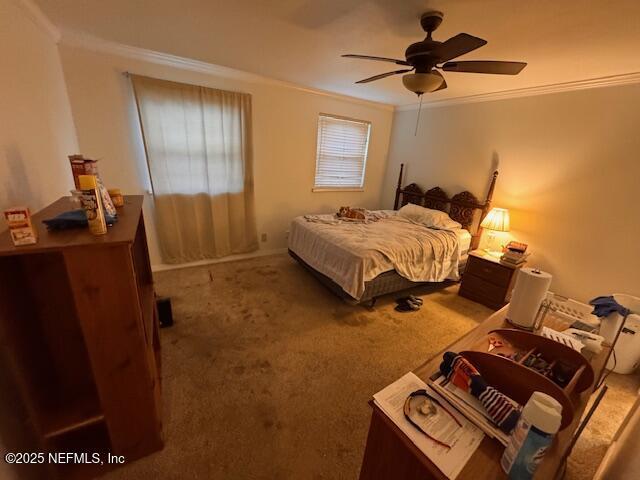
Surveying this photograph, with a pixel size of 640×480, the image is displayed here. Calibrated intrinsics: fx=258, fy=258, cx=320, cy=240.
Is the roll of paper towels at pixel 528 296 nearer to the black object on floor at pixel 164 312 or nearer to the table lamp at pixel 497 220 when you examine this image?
the table lamp at pixel 497 220

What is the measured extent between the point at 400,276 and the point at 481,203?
1.70 m

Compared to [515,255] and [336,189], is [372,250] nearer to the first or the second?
[515,255]

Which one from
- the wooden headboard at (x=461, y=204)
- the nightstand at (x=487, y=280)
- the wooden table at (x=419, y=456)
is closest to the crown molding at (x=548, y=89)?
the wooden headboard at (x=461, y=204)

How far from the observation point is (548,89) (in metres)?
2.71

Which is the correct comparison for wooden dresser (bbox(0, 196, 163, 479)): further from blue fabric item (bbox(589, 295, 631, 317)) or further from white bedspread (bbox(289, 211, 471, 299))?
blue fabric item (bbox(589, 295, 631, 317))

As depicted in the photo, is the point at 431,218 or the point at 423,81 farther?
the point at 431,218

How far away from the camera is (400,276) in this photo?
2.75 m

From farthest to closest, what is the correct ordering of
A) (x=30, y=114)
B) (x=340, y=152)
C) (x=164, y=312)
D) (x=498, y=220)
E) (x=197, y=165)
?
(x=340, y=152) → (x=197, y=165) → (x=498, y=220) → (x=164, y=312) → (x=30, y=114)

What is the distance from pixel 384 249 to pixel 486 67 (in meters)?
1.57

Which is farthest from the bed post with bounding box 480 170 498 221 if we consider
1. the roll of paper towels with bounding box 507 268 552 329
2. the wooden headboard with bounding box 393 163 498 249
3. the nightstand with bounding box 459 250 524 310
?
the roll of paper towels with bounding box 507 268 552 329

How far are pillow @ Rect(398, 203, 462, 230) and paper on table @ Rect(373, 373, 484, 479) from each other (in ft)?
9.36

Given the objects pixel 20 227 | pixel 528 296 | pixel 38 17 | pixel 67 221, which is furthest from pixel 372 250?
pixel 38 17

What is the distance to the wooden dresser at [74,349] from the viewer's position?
100 centimetres

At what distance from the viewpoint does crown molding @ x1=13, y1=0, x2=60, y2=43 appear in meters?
1.65
